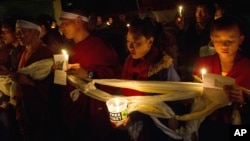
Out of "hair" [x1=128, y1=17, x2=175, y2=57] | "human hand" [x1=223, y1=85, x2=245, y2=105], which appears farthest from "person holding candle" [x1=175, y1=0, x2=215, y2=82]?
"human hand" [x1=223, y1=85, x2=245, y2=105]

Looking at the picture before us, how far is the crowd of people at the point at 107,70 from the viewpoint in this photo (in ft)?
9.78

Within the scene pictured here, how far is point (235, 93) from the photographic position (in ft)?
8.66

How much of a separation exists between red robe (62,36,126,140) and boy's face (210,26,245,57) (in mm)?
1515

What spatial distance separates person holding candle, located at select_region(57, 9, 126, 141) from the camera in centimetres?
404

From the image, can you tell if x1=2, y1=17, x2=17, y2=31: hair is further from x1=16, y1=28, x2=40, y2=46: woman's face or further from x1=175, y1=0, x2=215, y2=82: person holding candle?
x1=175, y1=0, x2=215, y2=82: person holding candle

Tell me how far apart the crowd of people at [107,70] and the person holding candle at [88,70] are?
0.04 ft

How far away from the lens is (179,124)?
10.7ft

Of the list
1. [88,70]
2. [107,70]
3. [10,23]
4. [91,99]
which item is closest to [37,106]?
[91,99]

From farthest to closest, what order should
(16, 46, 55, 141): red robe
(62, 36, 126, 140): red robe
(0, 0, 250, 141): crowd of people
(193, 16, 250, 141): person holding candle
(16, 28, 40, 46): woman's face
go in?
(16, 28, 40, 46): woman's face < (16, 46, 55, 141): red robe < (62, 36, 126, 140): red robe < (0, 0, 250, 141): crowd of people < (193, 16, 250, 141): person holding candle

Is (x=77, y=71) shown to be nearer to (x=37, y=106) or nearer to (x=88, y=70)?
(x=88, y=70)

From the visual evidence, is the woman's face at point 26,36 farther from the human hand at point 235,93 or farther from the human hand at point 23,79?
the human hand at point 235,93

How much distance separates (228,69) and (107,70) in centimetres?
151

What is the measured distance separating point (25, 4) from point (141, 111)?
16.1 metres

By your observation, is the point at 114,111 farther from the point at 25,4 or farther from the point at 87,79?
the point at 25,4
